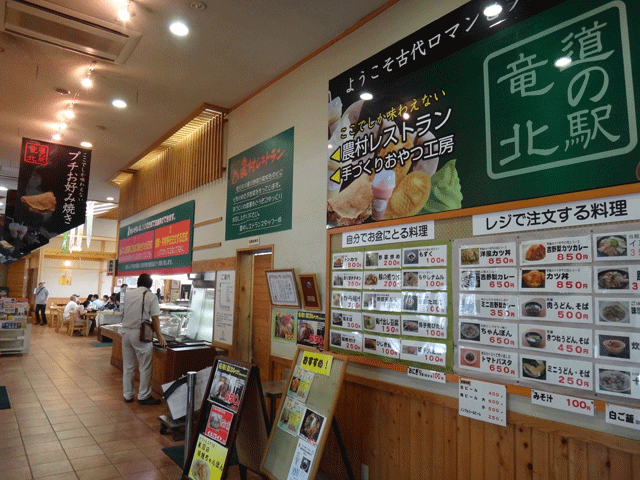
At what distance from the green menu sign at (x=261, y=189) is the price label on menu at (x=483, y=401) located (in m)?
2.47

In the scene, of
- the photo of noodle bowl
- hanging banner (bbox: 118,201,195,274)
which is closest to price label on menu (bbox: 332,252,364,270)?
the photo of noodle bowl

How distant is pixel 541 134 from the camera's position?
8.14 ft

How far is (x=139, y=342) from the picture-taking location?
222 inches

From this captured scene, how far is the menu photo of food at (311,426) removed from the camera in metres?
2.88

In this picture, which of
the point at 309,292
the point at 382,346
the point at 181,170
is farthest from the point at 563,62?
the point at 181,170

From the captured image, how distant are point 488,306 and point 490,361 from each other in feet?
1.08

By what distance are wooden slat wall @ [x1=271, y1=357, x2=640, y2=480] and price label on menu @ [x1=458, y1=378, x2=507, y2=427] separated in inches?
2.1

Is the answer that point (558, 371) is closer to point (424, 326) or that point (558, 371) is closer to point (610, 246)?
point (610, 246)

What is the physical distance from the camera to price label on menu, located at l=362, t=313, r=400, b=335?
320 cm

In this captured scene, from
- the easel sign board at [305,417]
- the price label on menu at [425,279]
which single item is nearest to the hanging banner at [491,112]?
the price label on menu at [425,279]

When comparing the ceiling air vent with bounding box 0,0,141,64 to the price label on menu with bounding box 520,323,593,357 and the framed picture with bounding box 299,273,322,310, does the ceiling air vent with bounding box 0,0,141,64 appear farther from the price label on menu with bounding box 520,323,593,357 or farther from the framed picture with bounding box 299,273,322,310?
the price label on menu with bounding box 520,323,593,357

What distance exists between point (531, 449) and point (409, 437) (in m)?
0.89

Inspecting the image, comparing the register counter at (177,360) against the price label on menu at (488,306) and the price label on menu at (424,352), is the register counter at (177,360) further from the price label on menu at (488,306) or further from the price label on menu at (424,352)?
the price label on menu at (488,306)

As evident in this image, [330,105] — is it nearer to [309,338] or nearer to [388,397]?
[309,338]
